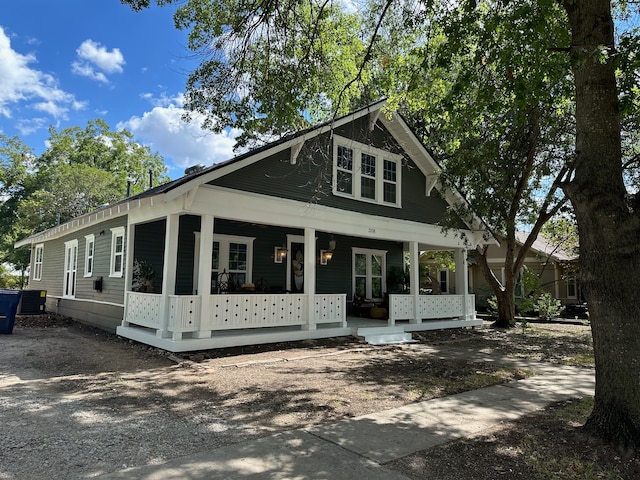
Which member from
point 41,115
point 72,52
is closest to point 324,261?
point 72,52

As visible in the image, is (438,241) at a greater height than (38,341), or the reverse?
(438,241)

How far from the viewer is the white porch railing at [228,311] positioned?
931 centimetres

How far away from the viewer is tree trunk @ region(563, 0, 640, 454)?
168 inches

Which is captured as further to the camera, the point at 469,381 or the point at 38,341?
the point at 38,341

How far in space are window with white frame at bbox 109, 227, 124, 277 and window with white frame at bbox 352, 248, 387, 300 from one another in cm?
779

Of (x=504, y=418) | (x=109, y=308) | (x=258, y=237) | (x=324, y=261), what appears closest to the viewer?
(x=504, y=418)

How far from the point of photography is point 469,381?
743 cm

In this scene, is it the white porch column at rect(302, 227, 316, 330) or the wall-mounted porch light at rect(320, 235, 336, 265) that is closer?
the white porch column at rect(302, 227, 316, 330)

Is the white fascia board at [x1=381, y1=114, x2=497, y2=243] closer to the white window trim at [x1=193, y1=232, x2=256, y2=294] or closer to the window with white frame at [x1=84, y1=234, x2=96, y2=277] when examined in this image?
the white window trim at [x1=193, y1=232, x2=256, y2=294]

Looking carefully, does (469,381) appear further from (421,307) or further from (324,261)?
(324,261)

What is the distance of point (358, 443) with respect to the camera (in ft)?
14.4

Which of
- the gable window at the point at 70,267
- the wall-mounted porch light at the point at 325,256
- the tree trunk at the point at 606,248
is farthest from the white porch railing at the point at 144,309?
the tree trunk at the point at 606,248

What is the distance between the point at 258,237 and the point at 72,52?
11981 mm

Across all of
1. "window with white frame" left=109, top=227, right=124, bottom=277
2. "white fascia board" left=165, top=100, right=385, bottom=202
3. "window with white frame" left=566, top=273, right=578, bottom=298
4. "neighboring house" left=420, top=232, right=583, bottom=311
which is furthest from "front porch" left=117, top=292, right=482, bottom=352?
"window with white frame" left=566, top=273, right=578, bottom=298
